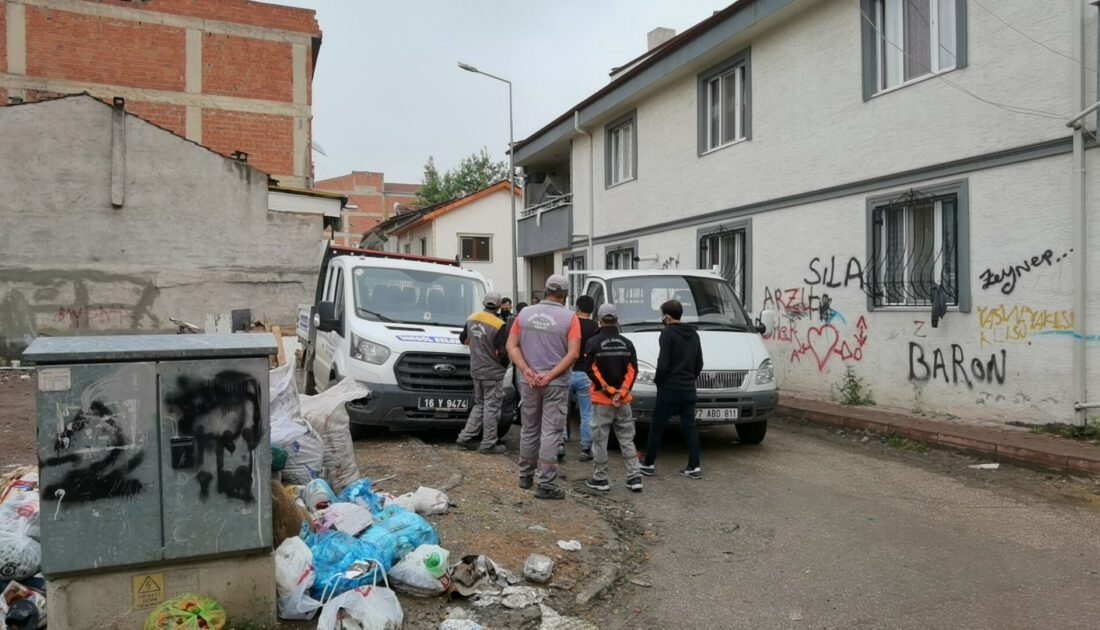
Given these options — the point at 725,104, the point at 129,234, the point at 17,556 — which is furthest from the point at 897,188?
the point at 129,234

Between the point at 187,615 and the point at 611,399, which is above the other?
the point at 611,399

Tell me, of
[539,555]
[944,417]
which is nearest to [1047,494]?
[944,417]

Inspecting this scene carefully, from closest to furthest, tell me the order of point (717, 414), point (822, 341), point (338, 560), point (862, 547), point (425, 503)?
point (338, 560) → point (862, 547) → point (425, 503) → point (717, 414) → point (822, 341)

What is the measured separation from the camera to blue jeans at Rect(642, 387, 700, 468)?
23.2 ft

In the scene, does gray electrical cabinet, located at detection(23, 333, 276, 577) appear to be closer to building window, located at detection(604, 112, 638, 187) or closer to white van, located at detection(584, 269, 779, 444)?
white van, located at detection(584, 269, 779, 444)

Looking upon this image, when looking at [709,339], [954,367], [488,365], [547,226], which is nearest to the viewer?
[488,365]

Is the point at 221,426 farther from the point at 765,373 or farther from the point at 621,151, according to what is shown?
the point at 621,151

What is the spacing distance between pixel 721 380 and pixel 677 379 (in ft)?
4.03

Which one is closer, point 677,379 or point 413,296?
point 677,379

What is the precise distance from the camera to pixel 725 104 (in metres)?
14.3

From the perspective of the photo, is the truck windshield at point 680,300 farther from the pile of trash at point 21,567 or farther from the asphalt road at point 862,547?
the pile of trash at point 21,567

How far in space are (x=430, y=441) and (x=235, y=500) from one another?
529 cm

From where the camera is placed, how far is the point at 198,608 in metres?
3.38

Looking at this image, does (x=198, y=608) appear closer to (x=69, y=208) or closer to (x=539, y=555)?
(x=539, y=555)
